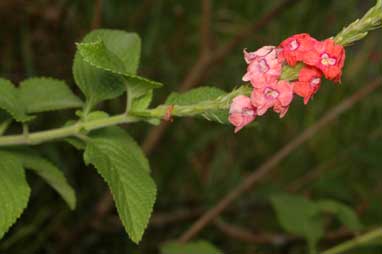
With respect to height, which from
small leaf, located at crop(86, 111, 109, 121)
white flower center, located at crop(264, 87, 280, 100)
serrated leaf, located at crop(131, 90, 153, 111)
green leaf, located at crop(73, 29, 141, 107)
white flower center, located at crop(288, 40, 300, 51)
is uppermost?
white flower center, located at crop(288, 40, 300, 51)

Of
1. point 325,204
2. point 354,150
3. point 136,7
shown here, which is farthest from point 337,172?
point 136,7

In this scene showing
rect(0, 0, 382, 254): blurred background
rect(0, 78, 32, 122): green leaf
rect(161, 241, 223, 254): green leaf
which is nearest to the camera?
rect(0, 78, 32, 122): green leaf

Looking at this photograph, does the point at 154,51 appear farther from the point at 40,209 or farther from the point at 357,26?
the point at 357,26

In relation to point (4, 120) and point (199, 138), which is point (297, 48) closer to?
point (4, 120)

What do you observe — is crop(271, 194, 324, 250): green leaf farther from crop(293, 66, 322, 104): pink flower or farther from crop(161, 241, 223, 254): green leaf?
crop(293, 66, 322, 104): pink flower

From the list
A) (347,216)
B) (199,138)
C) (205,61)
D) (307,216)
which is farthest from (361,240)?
(199,138)

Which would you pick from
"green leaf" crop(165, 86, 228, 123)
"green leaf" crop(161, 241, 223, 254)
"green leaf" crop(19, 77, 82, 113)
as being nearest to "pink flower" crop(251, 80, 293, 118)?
"green leaf" crop(165, 86, 228, 123)
